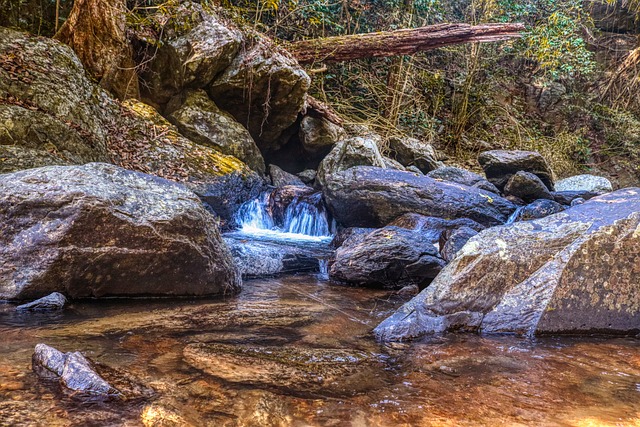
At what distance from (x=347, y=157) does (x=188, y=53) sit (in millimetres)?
3413

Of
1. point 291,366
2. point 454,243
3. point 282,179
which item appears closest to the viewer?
point 291,366

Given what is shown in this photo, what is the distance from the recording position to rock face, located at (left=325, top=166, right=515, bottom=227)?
675 cm

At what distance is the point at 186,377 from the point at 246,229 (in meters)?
5.22

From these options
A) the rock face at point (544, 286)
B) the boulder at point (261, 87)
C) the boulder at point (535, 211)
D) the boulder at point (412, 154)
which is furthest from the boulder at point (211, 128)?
the rock face at point (544, 286)

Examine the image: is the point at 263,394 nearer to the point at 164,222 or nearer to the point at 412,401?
the point at 412,401

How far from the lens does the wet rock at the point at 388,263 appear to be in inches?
176

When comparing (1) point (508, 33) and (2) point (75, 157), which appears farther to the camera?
(1) point (508, 33)

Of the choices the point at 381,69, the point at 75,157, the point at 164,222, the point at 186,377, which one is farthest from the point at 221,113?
the point at 186,377

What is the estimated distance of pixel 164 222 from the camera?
11.4 ft

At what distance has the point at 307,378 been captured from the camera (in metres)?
2.10

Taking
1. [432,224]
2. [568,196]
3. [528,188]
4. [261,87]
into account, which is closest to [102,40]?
[261,87]

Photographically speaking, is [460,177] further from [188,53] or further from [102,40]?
[102,40]

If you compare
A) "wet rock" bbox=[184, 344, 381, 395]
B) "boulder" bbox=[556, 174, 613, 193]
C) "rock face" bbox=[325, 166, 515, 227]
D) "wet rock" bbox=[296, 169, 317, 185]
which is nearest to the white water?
"rock face" bbox=[325, 166, 515, 227]

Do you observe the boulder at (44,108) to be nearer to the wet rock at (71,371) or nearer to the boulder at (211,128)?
the boulder at (211,128)
